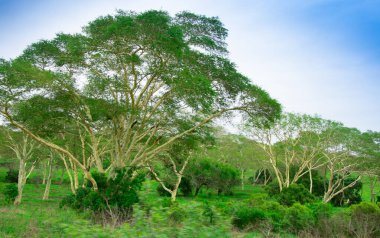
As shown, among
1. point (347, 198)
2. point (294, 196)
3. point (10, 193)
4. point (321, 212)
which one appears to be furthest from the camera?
point (347, 198)

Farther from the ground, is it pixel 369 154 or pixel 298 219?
pixel 369 154

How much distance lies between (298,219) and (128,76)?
942 cm

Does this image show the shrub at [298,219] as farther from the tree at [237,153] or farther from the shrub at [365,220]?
the tree at [237,153]

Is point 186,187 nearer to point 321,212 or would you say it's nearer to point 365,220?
point 321,212

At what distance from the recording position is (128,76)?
16.5m

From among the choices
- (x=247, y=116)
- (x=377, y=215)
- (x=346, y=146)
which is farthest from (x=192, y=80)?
(x=346, y=146)

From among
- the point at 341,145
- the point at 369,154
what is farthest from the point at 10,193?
the point at 369,154

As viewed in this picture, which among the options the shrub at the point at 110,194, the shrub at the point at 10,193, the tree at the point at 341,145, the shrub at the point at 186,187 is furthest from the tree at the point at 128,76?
the shrub at the point at 186,187

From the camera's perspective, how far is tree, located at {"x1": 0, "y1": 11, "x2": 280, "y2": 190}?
13.8m

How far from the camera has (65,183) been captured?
50969mm

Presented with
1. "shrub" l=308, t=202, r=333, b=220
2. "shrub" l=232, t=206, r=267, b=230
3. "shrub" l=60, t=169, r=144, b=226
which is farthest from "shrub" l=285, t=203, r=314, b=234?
"shrub" l=60, t=169, r=144, b=226

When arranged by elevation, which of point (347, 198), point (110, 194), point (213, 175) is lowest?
point (110, 194)

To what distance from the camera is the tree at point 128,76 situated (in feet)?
45.1

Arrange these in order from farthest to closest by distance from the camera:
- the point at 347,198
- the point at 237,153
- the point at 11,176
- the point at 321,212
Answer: the point at 237,153, the point at 11,176, the point at 347,198, the point at 321,212
